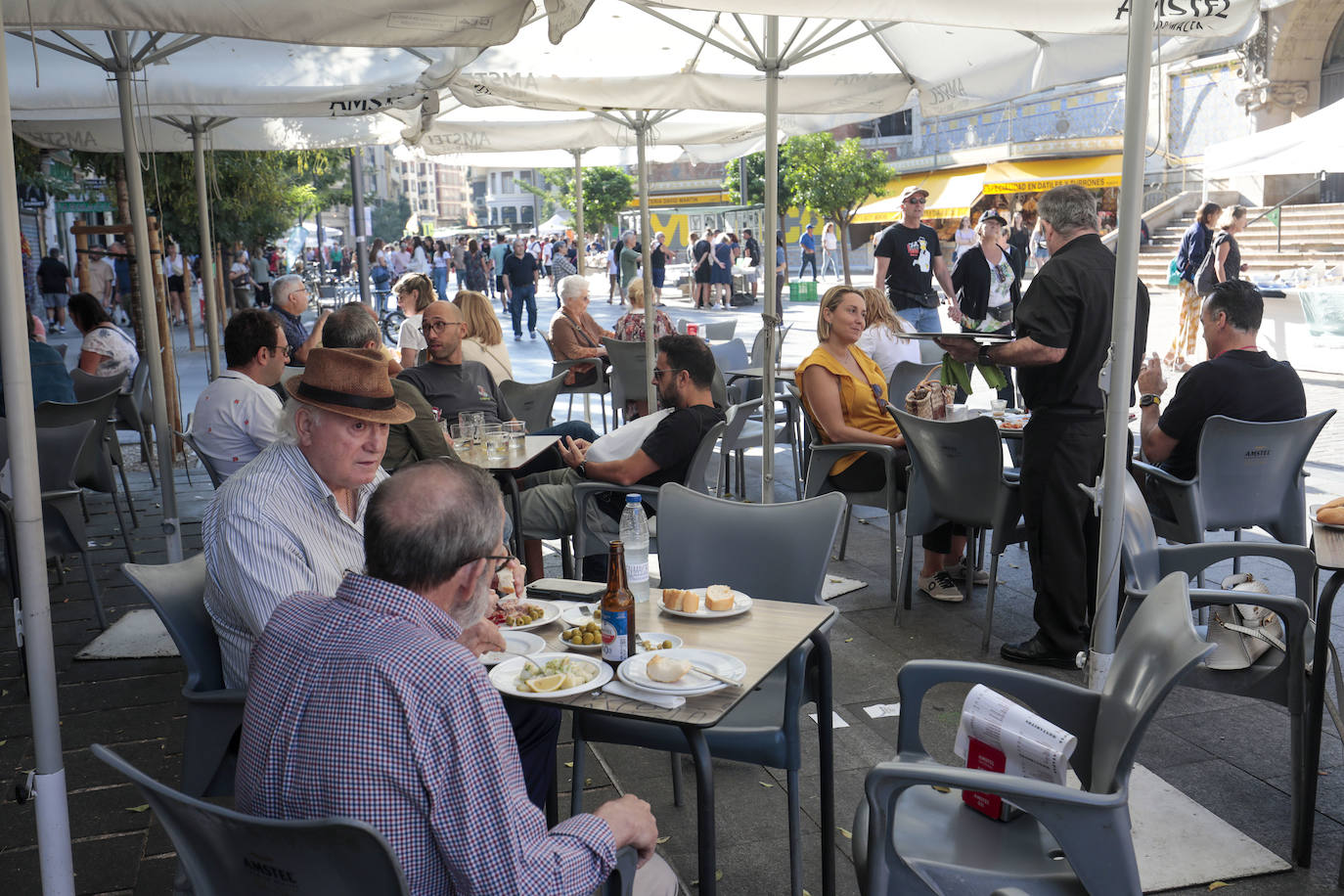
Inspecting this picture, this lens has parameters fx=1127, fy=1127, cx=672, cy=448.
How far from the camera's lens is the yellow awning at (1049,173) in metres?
30.8

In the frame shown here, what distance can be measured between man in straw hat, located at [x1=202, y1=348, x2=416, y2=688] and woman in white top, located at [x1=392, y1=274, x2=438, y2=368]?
16.5 ft

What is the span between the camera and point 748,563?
3.61m

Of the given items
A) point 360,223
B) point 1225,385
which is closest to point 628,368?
point 1225,385

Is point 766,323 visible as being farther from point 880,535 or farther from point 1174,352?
point 1174,352

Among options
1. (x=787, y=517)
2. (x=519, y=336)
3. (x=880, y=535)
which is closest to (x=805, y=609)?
(x=787, y=517)

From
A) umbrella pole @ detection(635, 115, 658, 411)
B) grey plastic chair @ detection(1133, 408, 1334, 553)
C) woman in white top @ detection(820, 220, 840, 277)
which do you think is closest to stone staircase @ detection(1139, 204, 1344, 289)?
woman in white top @ detection(820, 220, 840, 277)

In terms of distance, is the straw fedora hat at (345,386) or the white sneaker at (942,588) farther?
the white sneaker at (942,588)

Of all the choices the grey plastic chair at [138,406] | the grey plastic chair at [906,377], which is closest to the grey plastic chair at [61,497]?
the grey plastic chair at [138,406]

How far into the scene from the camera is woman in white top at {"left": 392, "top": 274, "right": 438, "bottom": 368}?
26.2 feet

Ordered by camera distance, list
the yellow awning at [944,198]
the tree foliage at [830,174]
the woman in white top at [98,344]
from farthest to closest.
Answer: the yellow awning at [944,198], the tree foliage at [830,174], the woman in white top at [98,344]

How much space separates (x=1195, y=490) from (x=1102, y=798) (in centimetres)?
317

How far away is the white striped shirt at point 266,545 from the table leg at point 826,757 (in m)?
1.25

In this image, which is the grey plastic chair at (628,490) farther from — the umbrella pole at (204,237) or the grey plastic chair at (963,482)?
the umbrella pole at (204,237)

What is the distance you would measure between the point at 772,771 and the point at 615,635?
1494 millimetres
